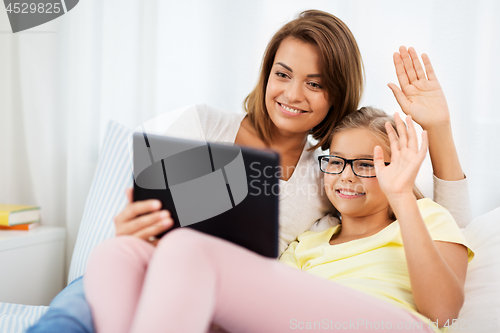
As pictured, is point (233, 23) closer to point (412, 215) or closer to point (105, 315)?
point (412, 215)

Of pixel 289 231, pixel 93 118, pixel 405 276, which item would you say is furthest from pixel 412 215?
pixel 93 118

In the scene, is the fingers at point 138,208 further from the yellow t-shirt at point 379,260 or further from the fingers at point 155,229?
the yellow t-shirt at point 379,260

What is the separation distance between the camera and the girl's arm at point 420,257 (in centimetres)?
77

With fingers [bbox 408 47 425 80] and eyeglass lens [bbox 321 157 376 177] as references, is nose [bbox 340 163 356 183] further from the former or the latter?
fingers [bbox 408 47 425 80]

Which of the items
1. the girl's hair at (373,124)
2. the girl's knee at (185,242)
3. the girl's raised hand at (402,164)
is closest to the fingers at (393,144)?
the girl's raised hand at (402,164)

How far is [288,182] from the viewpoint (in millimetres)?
1214

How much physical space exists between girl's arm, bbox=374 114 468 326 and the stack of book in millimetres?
1329

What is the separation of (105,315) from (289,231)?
24.8 inches

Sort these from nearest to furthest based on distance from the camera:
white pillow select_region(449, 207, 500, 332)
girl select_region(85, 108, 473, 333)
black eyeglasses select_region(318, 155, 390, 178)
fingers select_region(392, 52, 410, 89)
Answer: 1. girl select_region(85, 108, 473, 333)
2. white pillow select_region(449, 207, 500, 332)
3. black eyeglasses select_region(318, 155, 390, 178)
4. fingers select_region(392, 52, 410, 89)

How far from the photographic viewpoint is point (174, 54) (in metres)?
1.59

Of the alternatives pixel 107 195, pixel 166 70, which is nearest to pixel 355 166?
pixel 107 195

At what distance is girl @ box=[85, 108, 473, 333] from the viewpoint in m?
0.60

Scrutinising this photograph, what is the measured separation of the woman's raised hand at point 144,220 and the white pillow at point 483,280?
0.64 meters

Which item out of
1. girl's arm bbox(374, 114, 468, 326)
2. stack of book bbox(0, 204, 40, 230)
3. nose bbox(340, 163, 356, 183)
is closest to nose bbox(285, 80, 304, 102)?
nose bbox(340, 163, 356, 183)
